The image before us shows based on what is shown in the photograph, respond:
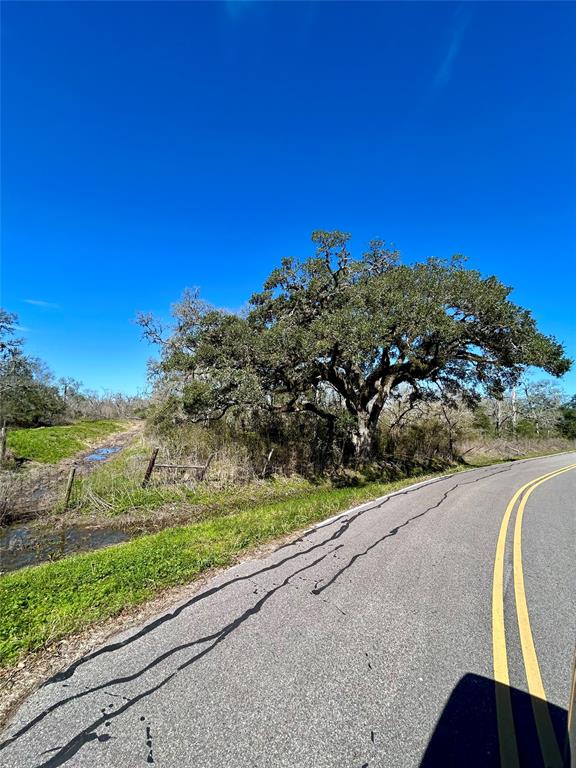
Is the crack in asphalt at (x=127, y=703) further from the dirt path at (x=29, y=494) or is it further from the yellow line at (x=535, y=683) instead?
the dirt path at (x=29, y=494)

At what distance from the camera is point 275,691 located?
2889 mm

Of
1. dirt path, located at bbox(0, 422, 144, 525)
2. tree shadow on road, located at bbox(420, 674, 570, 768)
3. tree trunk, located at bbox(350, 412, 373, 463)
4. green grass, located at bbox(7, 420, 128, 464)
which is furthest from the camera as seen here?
green grass, located at bbox(7, 420, 128, 464)

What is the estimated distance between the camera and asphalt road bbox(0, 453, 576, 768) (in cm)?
240

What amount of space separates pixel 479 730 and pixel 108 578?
4780 mm

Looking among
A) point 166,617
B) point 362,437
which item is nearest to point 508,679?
point 166,617

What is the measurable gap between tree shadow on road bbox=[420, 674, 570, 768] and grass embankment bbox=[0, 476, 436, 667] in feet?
11.6

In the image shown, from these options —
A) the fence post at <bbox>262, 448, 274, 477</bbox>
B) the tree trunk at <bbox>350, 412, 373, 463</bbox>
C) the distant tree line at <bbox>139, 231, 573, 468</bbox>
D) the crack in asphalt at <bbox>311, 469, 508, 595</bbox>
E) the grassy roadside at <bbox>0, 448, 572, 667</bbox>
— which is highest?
the distant tree line at <bbox>139, 231, 573, 468</bbox>

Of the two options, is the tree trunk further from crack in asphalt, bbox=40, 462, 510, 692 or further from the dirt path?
the dirt path

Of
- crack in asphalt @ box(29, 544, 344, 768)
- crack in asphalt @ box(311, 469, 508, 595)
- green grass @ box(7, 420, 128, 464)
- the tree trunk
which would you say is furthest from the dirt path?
the tree trunk

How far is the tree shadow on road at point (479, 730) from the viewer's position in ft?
7.58

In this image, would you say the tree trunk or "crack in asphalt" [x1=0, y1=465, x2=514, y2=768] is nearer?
"crack in asphalt" [x1=0, y1=465, x2=514, y2=768]

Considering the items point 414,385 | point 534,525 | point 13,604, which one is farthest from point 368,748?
point 414,385

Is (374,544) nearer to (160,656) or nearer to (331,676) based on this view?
(331,676)

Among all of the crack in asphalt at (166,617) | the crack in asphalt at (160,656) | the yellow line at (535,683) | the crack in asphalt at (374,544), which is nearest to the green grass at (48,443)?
the crack in asphalt at (166,617)
